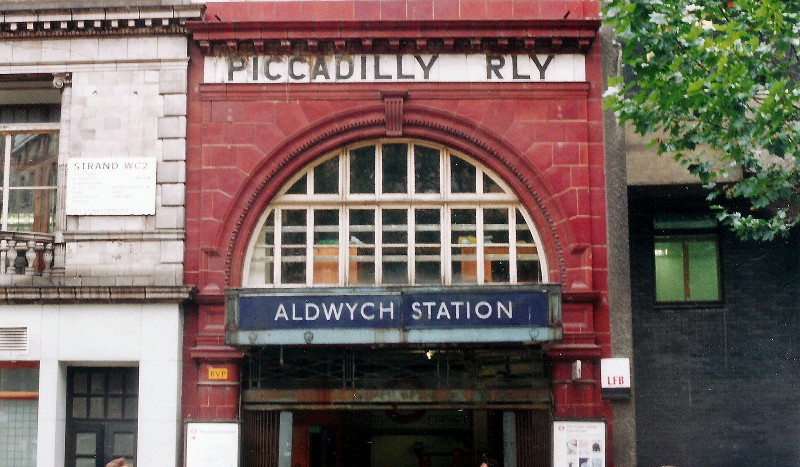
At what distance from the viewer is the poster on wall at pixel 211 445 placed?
14.5 metres

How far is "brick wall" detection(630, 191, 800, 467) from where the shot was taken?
53.6 ft

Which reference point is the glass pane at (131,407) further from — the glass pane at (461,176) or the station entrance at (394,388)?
the glass pane at (461,176)

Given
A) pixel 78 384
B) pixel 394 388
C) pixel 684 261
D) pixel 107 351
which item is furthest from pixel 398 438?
pixel 107 351

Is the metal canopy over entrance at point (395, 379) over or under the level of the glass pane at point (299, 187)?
under

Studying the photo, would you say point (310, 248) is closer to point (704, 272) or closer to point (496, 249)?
point (496, 249)

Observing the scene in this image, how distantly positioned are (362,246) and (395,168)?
131cm

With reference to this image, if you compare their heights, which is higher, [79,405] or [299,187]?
[299,187]

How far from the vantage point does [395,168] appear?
15.5 meters

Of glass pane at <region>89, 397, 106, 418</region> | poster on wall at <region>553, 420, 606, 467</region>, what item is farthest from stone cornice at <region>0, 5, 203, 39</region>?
poster on wall at <region>553, 420, 606, 467</region>

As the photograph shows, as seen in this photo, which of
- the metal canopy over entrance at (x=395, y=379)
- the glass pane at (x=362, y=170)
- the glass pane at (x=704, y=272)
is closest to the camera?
the metal canopy over entrance at (x=395, y=379)

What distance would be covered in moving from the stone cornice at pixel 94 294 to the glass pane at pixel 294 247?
151 centimetres

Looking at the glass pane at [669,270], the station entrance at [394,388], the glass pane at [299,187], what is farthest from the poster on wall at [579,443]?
the glass pane at [299,187]

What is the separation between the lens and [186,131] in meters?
15.2

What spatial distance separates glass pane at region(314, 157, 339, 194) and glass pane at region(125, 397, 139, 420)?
165 inches
